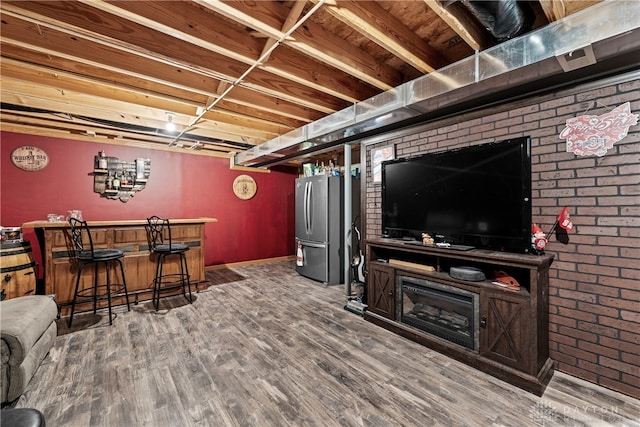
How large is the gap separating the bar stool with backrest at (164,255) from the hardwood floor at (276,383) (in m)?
0.75

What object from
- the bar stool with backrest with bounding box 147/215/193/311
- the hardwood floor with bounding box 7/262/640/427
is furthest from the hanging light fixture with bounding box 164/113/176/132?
the hardwood floor with bounding box 7/262/640/427

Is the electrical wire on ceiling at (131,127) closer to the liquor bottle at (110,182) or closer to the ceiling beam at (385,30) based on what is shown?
the liquor bottle at (110,182)

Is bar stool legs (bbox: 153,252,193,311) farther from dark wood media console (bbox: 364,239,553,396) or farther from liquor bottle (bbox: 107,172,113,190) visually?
dark wood media console (bbox: 364,239,553,396)

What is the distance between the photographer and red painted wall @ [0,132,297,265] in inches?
Answer: 157

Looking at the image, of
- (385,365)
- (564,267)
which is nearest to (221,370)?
(385,365)

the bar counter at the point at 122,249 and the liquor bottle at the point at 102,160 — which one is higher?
the liquor bottle at the point at 102,160

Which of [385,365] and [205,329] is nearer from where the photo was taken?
[385,365]

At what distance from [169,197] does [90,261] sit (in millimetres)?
2530

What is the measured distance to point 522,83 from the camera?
1955 millimetres

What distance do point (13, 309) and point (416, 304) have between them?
3.44 meters

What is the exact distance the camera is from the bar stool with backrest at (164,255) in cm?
347

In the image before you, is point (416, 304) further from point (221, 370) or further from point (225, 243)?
point (225, 243)

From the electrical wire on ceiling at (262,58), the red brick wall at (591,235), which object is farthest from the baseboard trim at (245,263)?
the red brick wall at (591,235)

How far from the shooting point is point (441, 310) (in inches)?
99.0
